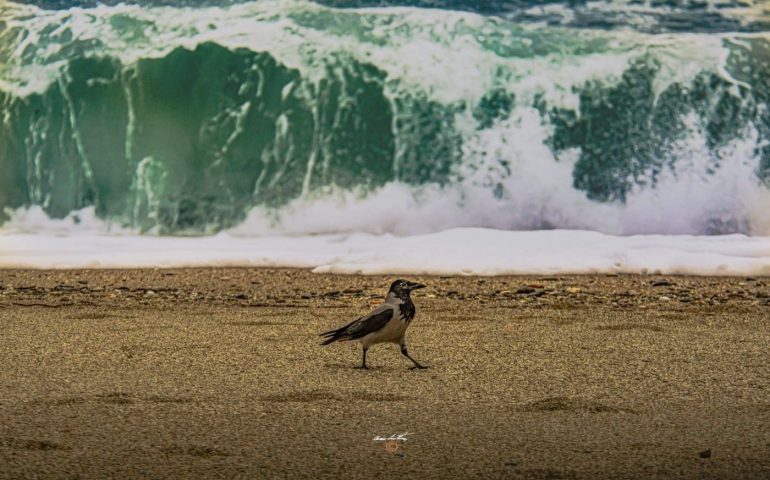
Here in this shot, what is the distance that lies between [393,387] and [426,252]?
17.7 ft

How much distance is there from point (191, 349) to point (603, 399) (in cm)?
224

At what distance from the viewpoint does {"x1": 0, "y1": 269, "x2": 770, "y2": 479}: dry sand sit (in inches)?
138

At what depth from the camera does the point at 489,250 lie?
1028 centimetres

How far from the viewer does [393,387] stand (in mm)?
4703

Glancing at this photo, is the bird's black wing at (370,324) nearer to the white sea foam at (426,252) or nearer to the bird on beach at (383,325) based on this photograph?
the bird on beach at (383,325)

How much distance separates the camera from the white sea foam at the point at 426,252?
935 cm

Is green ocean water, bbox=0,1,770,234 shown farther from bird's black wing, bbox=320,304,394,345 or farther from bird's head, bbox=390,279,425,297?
bird's black wing, bbox=320,304,394,345

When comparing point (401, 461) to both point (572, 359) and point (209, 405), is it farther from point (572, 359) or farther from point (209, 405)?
point (572, 359)

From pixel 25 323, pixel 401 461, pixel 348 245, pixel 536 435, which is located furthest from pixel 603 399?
pixel 348 245

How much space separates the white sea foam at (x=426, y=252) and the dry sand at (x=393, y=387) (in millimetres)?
1137

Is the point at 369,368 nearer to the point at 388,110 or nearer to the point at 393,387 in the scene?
the point at 393,387
